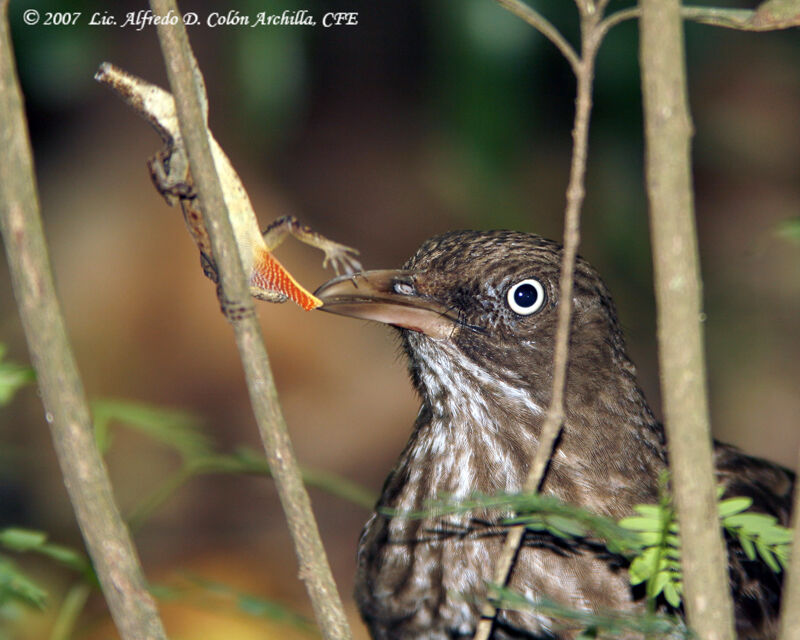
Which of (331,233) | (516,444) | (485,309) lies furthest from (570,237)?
(331,233)

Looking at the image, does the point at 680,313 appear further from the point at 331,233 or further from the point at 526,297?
the point at 331,233

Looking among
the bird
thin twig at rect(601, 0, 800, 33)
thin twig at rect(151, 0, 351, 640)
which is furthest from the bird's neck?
thin twig at rect(601, 0, 800, 33)

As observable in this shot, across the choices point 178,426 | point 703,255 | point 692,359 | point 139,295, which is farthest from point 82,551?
point 692,359

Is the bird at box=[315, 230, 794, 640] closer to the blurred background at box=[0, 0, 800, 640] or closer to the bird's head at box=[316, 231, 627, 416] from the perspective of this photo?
the bird's head at box=[316, 231, 627, 416]

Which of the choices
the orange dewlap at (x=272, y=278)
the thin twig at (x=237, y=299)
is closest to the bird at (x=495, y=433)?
the orange dewlap at (x=272, y=278)

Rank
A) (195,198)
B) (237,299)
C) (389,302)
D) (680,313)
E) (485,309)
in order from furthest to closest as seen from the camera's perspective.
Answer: (485,309) < (389,302) < (195,198) < (237,299) < (680,313)

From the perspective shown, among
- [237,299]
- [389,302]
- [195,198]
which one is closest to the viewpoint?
[237,299]

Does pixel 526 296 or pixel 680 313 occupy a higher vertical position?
pixel 526 296
